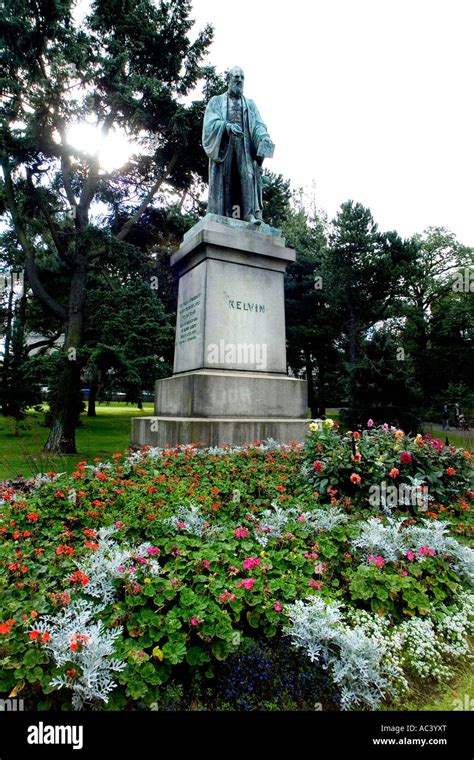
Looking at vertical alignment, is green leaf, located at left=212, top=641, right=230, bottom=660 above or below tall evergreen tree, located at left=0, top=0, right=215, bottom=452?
below

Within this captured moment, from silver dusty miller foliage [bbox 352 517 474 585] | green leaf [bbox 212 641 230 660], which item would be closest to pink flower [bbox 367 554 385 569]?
silver dusty miller foliage [bbox 352 517 474 585]

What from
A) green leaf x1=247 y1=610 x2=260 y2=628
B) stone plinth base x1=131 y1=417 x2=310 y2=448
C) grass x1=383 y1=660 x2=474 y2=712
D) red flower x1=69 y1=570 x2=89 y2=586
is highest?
stone plinth base x1=131 y1=417 x2=310 y2=448

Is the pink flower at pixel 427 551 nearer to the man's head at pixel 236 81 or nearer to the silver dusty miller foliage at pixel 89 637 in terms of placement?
the silver dusty miller foliage at pixel 89 637

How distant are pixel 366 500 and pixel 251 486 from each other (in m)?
1.29

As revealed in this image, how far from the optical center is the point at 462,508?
511 centimetres

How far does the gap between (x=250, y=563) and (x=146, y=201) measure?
16.2 metres

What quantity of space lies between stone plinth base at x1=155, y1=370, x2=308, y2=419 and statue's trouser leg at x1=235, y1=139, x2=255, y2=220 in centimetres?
379

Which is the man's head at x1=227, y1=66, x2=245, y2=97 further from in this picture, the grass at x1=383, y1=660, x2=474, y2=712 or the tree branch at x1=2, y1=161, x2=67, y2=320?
the grass at x1=383, y1=660, x2=474, y2=712

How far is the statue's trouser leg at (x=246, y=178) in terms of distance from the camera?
9.73 metres

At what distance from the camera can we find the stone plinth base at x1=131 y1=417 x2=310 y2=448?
24.8 feet

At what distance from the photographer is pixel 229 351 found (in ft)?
28.3

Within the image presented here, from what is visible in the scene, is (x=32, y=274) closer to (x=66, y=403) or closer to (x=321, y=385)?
(x=66, y=403)

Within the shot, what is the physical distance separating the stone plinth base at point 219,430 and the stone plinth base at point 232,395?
0.23 m

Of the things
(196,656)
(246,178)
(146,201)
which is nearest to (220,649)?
(196,656)
